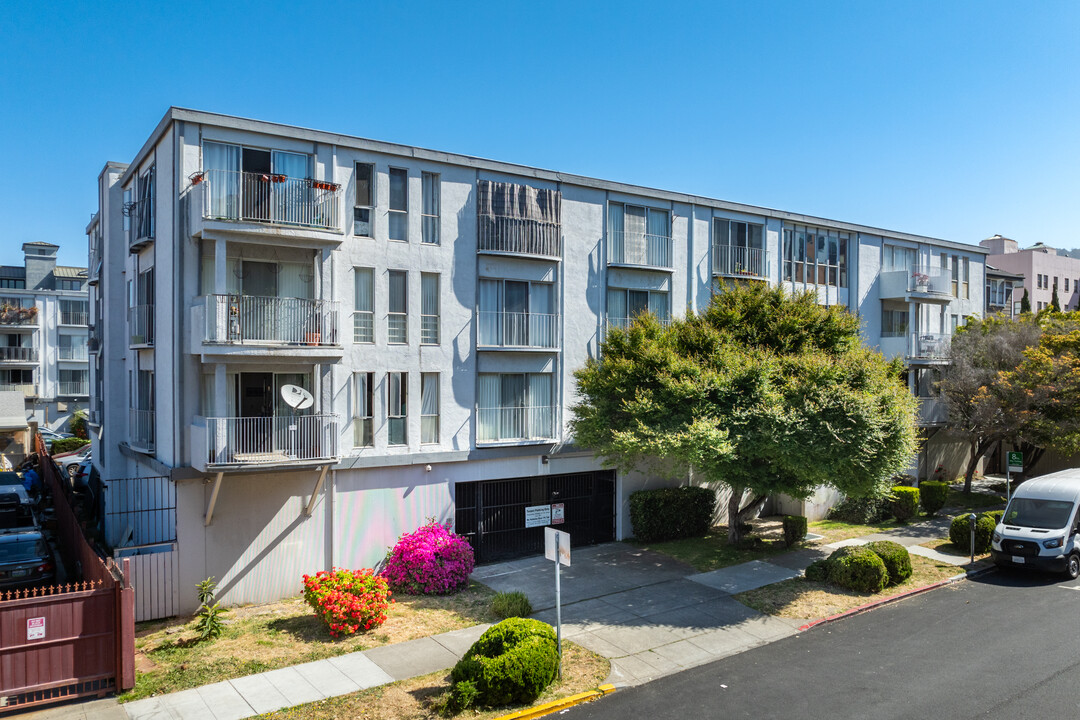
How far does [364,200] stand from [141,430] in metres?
8.76

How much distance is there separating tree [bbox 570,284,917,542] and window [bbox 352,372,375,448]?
224 inches

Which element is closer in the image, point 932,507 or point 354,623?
point 354,623

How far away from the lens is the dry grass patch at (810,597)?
54.6 ft

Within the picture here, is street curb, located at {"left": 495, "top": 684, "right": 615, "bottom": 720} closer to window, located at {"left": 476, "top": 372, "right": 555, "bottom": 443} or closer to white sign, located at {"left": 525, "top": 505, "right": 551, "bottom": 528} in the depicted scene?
white sign, located at {"left": 525, "top": 505, "right": 551, "bottom": 528}

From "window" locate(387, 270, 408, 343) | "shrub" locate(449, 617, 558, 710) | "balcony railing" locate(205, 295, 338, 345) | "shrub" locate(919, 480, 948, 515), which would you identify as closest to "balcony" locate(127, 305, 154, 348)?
"balcony railing" locate(205, 295, 338, 345)

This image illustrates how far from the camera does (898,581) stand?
18.8 meters

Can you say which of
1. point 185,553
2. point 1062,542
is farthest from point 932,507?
point 185,553

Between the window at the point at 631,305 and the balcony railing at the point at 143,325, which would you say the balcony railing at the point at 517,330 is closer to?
the window at the point at 631,305

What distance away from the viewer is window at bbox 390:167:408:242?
19109 millimetres

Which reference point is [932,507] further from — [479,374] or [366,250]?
[366,250]

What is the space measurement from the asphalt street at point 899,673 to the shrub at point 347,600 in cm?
519

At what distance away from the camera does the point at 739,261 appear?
25.8 metres

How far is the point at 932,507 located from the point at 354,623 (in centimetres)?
2229

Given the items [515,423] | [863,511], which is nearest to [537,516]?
[515,423]
